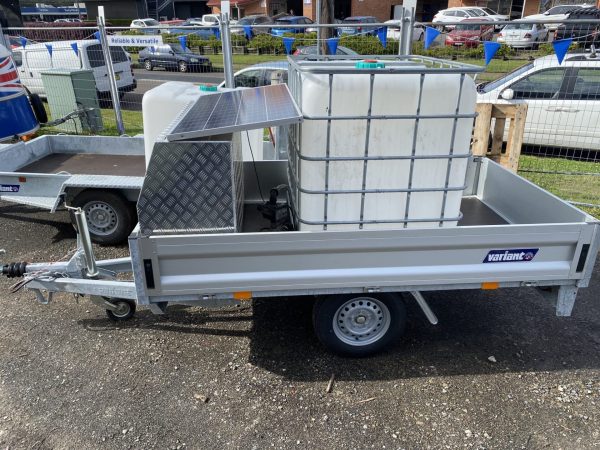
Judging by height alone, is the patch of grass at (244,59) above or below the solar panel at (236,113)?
below

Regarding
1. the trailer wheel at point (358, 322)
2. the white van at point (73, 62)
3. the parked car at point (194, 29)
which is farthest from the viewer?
the white van at point (73, 62)

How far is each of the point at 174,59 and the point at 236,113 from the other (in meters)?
18.0

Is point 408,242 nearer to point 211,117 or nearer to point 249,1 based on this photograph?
point 211,117

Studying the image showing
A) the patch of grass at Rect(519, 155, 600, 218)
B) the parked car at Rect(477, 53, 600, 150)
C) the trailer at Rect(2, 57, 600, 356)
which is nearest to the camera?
the trailer at Rect(2, 57, 600, 356)

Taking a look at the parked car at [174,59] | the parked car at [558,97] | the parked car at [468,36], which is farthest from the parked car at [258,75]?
the parked car at [174,59]

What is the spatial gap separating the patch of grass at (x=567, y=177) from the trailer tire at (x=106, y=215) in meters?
5.65

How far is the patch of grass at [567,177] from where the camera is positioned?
6.85 meters

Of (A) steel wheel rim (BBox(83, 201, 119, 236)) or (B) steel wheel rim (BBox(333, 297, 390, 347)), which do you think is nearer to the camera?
(B) steel wheel rim (BBox(333, 297, 390, 347))

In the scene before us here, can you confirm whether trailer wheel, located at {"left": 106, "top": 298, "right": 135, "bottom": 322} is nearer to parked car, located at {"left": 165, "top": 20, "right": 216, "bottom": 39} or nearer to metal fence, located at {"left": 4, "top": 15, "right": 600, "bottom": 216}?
metal fence, located at {"left": 4, "top": 15, "right": 600, "bottom": 216}

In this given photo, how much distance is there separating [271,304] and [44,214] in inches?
148

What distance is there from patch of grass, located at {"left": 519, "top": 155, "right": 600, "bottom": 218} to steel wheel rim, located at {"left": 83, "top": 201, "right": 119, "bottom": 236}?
579cm

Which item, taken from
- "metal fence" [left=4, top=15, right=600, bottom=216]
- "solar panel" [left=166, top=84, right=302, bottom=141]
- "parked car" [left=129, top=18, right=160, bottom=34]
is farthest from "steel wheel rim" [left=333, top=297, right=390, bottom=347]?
"parked car" [left=129, top=18, right=160, bottom=34]

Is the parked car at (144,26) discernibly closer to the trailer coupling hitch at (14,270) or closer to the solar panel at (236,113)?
the solar panel at (236,113)

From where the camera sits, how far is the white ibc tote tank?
9.73ft
